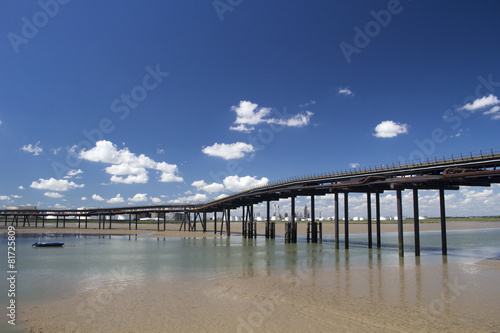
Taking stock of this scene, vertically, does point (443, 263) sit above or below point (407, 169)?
below

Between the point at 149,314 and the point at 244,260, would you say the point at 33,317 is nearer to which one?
the point at 149,314

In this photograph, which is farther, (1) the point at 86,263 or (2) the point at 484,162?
(2) the point at 484,162

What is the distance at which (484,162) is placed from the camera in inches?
1069

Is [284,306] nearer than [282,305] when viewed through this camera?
Yes

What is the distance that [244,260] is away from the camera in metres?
27.2

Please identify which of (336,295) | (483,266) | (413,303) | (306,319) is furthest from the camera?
(483,266)

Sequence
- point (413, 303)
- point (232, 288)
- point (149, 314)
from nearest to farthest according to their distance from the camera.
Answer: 1. point (149, 314)
2. point (413, 303)
3. point (232, 288)

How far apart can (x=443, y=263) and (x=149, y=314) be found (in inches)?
930

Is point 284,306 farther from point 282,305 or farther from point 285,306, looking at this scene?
point 282,305

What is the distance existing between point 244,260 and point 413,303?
16.0 metres

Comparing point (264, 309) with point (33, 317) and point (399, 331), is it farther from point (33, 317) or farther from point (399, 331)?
point (33, 317)

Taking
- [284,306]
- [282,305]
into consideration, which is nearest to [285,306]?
[284,306]

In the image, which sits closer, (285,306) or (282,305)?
(285,306)

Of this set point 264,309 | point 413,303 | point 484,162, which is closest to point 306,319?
point 264,309
